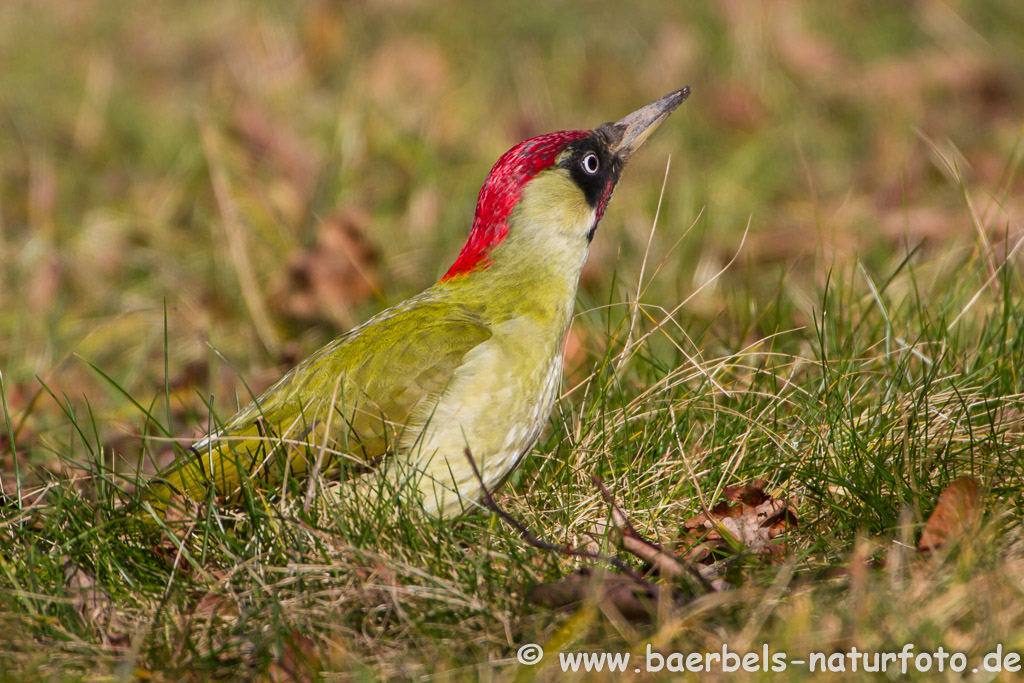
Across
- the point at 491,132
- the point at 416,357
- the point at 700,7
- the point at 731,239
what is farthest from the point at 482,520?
Answer: the point at 700,7

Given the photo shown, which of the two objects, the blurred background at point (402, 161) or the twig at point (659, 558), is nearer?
the twig at point (659, 558)

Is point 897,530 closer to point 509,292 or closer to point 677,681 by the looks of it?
point 677,681

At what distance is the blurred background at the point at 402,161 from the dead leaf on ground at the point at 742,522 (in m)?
0.97

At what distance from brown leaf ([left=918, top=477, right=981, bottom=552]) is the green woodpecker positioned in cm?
94

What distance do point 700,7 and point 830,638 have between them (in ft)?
17.7

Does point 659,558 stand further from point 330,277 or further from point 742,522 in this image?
point 330,277

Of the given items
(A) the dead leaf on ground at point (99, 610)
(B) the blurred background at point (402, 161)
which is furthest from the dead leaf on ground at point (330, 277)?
(A) the dead leaf on ground at point (99, 610)

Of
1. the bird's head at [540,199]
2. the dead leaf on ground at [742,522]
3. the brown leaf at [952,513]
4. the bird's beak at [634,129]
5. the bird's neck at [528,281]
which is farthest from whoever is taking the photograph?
the bird's beak at [634,129]

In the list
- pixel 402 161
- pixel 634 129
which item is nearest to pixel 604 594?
pixel 634 129

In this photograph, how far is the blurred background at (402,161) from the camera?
430cm

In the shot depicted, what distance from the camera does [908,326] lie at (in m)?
3.10

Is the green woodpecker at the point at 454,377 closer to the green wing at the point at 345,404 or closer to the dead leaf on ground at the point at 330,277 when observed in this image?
the green wing at the point at 345,404

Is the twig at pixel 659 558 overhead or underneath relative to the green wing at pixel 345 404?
underneath

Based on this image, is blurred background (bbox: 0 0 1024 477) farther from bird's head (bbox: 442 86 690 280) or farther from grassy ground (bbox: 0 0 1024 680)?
bird's head (bbox: 442 86 690 280)
